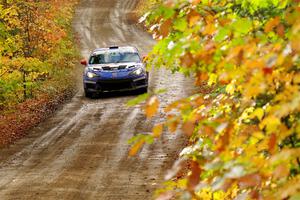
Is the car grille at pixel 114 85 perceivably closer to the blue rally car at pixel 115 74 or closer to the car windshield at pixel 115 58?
the blue rally car at pixel 115 74

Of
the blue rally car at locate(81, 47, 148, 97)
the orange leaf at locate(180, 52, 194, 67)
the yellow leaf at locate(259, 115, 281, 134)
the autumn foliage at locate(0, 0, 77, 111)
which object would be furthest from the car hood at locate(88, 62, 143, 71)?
the yellow leaf at locate(259, 115, 281, 134)

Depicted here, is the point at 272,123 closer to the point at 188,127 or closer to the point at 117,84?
the point at 188,127

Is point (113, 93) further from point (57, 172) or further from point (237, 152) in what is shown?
point (237, 152)

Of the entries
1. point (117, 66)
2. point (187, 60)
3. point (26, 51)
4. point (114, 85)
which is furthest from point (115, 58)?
point (187, 60)

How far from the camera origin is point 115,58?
20.3 m

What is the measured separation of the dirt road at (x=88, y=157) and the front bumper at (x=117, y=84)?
387mm

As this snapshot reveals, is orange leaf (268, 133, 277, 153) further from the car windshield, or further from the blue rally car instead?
the car windshield

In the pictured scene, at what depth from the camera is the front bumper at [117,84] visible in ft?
64.3

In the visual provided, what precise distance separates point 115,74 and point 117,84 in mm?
399

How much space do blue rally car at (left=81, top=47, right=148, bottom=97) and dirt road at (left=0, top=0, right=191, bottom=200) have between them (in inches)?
18.5

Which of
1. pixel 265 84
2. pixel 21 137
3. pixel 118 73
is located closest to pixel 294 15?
pixel 265 84

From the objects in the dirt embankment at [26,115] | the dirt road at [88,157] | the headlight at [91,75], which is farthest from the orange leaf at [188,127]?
the headlight at [91,75]

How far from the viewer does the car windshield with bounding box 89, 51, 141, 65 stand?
20.2m

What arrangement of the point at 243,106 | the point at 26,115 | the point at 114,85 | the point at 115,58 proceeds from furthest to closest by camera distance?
the point at 115,58 < the point at 114,85 < the point at 26,115 < the point at 243,106
